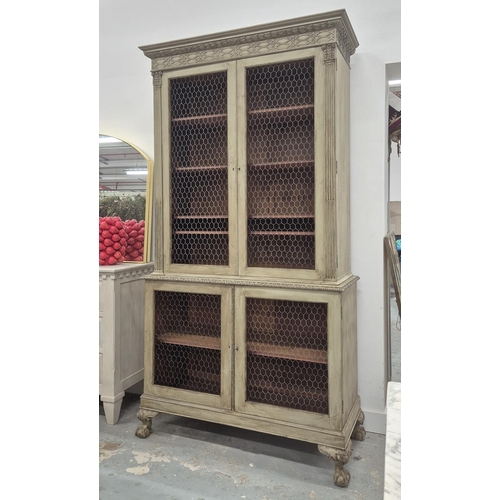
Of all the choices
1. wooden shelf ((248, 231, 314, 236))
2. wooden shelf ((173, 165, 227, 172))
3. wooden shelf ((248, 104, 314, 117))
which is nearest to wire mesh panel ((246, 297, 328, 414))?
wooden shelf ((248, 231, 314, 236))

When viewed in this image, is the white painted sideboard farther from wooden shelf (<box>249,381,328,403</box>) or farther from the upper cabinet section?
wooden shelf (<box>249,381,328,403</box>)

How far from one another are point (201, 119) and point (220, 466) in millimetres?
1711

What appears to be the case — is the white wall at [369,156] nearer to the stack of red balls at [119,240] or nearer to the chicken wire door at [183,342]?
the chicken wire door at [183,342]

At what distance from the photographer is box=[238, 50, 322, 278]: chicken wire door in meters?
1.92

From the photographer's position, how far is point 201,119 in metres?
2.13

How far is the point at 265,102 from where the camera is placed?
199 cm

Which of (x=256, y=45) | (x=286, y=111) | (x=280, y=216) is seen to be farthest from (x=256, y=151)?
(x=256, y=45)

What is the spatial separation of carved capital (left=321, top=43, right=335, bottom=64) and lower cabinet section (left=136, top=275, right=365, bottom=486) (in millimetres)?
996
